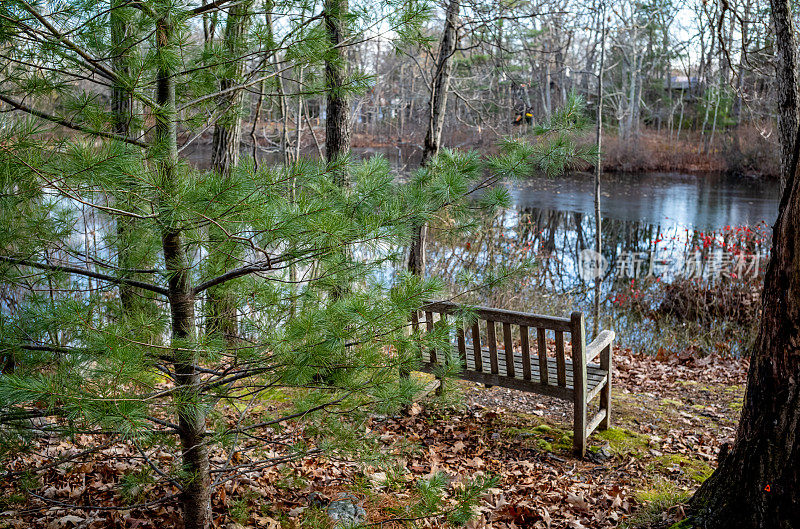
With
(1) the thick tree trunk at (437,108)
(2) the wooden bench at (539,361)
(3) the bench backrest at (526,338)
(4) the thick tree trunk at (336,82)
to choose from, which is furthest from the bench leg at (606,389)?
(4) the thick tree trunk at (336,82)

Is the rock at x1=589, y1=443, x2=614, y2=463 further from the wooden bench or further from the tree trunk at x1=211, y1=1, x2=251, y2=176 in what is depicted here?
the tree trunk at x1=211, y1=1, x2=251, y2=176

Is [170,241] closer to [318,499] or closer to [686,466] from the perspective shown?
[318,499]

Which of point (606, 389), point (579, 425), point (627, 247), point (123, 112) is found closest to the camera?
point (123, 112)

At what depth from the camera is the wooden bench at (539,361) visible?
4215 millimetres

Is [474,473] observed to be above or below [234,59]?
below

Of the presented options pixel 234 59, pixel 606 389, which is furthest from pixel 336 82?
pixel 606 389

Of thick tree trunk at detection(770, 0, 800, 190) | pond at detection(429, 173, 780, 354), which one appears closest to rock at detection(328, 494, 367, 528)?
pond at detection(429, 173, 780, 354)

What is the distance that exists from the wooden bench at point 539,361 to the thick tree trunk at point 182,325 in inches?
71.5

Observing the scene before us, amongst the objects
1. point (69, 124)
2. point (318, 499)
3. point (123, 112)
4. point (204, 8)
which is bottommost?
point (318, 499)

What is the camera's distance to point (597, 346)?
4.66 meters

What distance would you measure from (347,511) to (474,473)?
1.14 m

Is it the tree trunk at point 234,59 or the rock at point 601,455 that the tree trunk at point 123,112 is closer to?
the tree trunk at point 234,59

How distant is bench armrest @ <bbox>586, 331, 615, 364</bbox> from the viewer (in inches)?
176

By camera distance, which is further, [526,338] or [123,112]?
[526,338]
